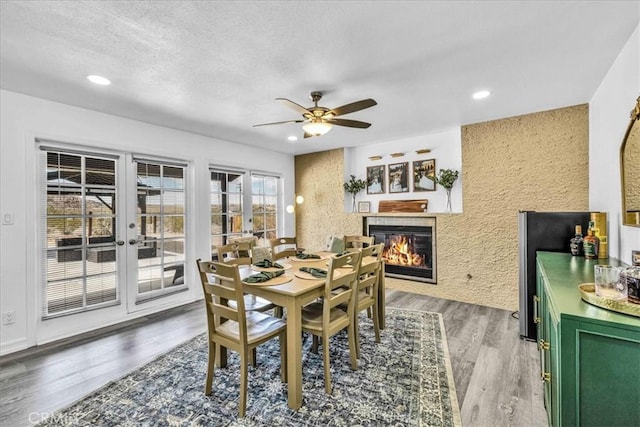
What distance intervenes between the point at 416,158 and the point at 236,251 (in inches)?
123

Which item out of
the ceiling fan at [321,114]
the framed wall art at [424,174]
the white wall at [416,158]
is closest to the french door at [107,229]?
the ceiling fan at [321,114]

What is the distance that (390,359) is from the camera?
2488 millimetres

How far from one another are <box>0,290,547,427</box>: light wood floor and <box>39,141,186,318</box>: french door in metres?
0.47

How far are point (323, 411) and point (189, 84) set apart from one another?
2.81 meters

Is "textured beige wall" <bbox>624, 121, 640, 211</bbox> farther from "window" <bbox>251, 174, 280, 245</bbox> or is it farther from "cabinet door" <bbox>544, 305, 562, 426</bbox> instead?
"window" <bbox>251, 174, 280, 245</bbox>

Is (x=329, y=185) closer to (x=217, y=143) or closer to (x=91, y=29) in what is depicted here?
(x=217, y=143)

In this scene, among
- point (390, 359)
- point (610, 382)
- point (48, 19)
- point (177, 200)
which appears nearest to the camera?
point (610, 382)

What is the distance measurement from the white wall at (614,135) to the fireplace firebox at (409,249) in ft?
6.34

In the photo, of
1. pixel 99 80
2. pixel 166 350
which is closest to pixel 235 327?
pixel 166 350

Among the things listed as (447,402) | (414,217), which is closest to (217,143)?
(414,217)

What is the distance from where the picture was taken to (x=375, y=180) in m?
5.07

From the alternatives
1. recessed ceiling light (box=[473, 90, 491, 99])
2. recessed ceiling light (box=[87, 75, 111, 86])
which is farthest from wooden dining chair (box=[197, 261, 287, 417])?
recessed ceiling light (box=[473, 90, 491, 99])

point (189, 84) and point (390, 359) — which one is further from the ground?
point (189, 84)

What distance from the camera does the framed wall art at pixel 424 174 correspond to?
4.46 meters
